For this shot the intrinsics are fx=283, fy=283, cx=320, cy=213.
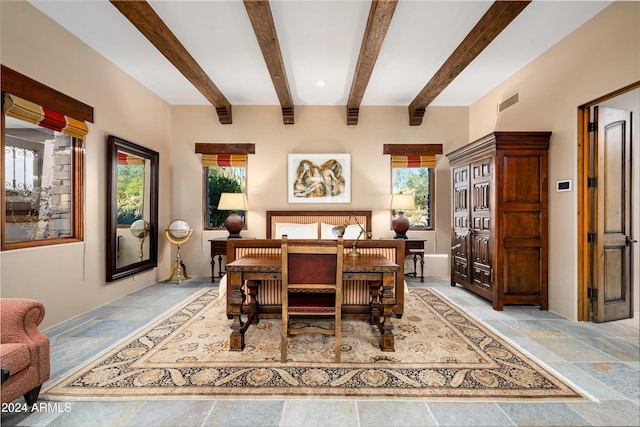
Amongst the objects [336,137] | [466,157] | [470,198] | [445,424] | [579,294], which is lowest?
[445,424]

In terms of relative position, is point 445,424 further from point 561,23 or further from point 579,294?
point 561,23

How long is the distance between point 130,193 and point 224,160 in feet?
5.42

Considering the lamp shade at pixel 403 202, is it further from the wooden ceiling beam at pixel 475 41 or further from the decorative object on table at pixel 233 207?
the decorative object on table at pixel 233 207

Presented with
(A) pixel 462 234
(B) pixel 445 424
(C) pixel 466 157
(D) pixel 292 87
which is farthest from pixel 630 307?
(D) pixel 292 87

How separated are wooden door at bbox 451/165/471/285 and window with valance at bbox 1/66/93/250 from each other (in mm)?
5012

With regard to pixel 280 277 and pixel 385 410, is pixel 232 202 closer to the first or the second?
pixel 280 277

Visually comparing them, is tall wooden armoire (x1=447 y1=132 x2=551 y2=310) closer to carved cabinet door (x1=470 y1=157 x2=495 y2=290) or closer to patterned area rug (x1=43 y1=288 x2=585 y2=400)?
carved cabinet door (x1=470 y1=157 x2=495 y2=290)

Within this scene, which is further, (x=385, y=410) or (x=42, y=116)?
(x=42, y=116)

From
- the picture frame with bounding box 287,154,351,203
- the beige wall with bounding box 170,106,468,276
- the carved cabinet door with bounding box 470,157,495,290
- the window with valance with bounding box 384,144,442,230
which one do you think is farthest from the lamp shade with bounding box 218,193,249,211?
the carved cabinet door with bounding box 470,157,495,290

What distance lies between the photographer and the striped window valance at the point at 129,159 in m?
3.95

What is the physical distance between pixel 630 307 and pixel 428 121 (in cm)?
381

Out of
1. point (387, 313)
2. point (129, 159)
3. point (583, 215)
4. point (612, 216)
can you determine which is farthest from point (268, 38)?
point (612, 216)

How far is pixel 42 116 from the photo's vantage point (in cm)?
277

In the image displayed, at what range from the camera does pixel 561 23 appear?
296 centimetres
